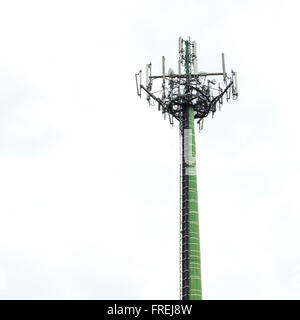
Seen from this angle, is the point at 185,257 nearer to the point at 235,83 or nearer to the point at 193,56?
the point at 235,83

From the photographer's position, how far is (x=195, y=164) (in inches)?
2288

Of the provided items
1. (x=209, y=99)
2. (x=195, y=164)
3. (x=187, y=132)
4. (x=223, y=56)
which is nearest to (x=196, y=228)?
(x=195, y=164)

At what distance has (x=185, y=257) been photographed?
52.9 m
